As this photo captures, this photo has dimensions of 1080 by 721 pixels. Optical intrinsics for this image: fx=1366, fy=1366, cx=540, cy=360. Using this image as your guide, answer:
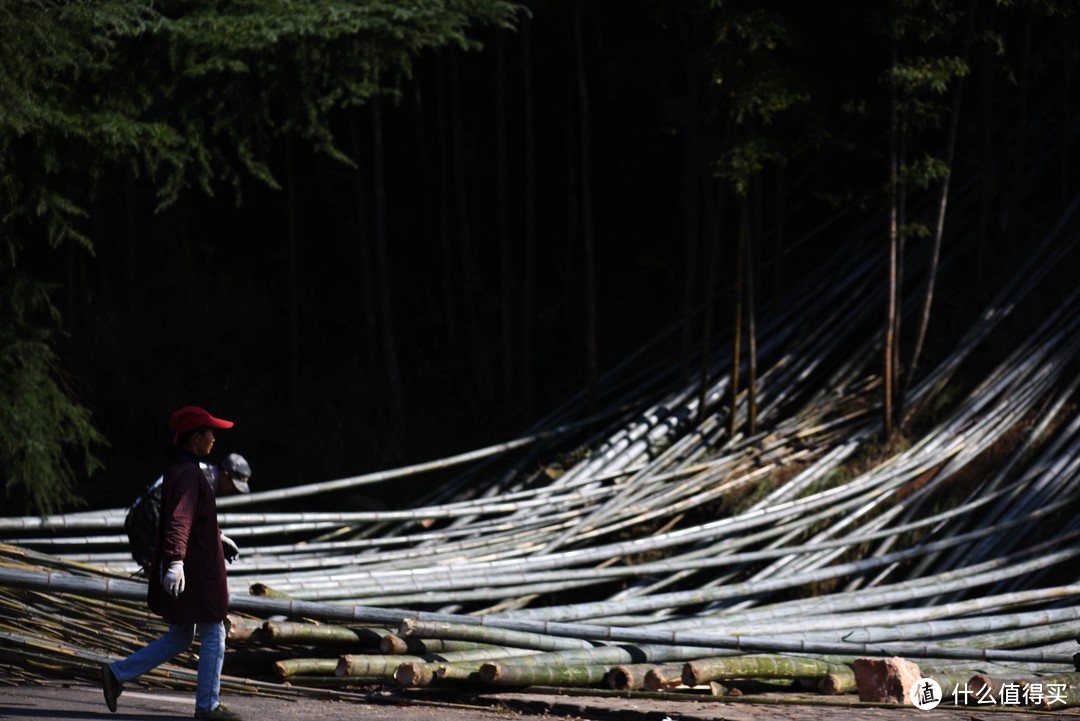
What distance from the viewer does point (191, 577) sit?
13.0ft

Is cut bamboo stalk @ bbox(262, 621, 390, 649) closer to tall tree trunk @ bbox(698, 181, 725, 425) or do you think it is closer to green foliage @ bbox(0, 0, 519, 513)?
green foliage @ bbox(0, 0, 519, 513)

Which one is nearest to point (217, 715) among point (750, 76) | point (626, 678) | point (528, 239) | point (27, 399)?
point (626, 678)

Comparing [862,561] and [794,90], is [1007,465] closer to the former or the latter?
[862,561]

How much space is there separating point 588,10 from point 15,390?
16.7ft

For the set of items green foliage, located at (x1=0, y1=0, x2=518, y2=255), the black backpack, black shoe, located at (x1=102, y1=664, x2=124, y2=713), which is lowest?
black shoe, located at (x1=102, y1=664, x2=124, y2=713)

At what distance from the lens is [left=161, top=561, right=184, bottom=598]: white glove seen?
380 cm

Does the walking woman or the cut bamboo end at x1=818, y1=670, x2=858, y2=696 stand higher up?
the walking woman

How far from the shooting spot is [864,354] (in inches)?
334

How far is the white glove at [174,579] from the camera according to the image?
3797 mm

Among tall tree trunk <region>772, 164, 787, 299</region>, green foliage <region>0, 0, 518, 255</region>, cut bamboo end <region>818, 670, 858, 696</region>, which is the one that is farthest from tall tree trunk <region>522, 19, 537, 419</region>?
cut bamboo end <region>818, 670, 858, 696</region>

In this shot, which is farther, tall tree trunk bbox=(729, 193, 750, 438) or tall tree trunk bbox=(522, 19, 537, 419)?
tall tree trunk bbox=(522, 19, 537, 419)

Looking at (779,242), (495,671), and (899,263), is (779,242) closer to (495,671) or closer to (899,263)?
(899,263)

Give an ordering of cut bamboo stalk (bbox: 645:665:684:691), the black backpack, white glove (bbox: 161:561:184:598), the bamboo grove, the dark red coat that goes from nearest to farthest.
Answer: white glove (bbox: 161:561:184:598) → the dark red coat → cut bamboo stalk (bbox: 645:665:684:691) → the black backpack → the bamboo grove

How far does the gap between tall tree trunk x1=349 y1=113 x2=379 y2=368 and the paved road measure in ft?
22.5
